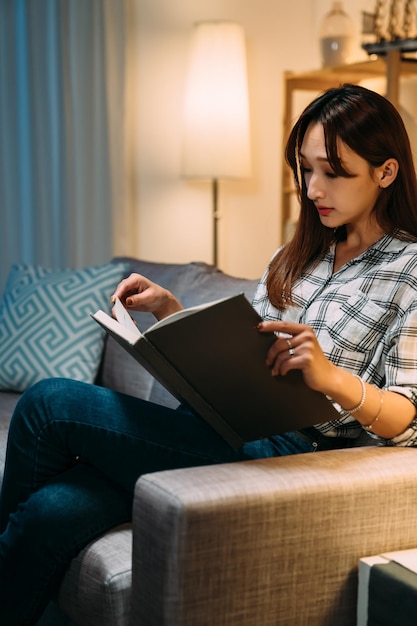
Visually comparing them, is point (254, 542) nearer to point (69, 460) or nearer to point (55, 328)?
point (69, 460)

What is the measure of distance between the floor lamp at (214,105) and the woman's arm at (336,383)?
2155mm

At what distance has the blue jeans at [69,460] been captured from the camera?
4.94 feet

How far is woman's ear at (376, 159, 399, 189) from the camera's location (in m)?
1.64

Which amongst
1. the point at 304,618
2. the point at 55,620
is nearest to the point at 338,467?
the point at 304,618

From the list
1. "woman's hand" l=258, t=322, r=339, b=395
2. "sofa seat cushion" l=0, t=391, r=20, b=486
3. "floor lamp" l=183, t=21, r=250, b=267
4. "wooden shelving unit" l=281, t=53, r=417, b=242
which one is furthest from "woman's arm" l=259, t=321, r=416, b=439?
"floor lamp" l=183, t=21, r=250, b=267

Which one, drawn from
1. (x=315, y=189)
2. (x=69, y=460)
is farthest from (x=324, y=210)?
(x=69, y=460)

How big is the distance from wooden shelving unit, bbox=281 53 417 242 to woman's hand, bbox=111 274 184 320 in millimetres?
1083

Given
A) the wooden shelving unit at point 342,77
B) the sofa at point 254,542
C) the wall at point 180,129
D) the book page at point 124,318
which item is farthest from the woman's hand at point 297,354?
the wall at point 180,129

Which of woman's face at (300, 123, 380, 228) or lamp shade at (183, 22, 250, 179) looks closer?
woman's face at (300, 123, 380, 228)

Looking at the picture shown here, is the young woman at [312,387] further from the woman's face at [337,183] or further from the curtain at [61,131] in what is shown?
the curtain at [61,131]

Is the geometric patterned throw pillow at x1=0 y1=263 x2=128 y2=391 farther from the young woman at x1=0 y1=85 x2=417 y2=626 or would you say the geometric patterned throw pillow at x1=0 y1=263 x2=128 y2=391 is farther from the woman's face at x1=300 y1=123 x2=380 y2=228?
the woman's face at x1=300 y1=123 x2=380 y2=228

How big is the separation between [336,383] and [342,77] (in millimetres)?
2338

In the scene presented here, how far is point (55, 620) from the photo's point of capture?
5.68 ft

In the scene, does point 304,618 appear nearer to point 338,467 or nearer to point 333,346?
point 338,467
